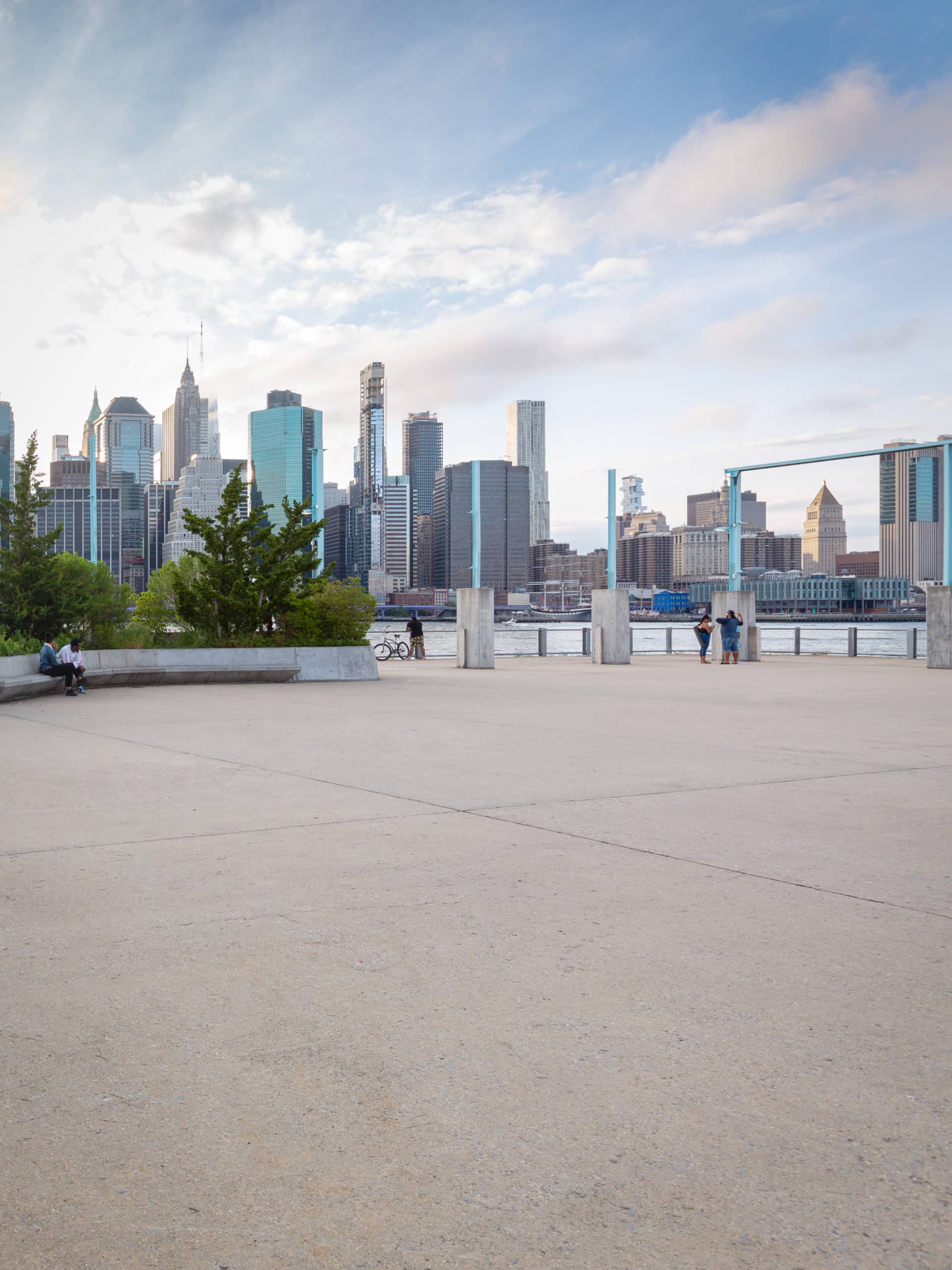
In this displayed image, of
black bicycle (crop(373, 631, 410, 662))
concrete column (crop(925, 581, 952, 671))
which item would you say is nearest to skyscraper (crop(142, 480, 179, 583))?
black bicycle (crop(373, 631, 410, 662))

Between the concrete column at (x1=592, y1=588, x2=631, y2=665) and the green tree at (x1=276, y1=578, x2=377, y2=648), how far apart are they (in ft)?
32.5

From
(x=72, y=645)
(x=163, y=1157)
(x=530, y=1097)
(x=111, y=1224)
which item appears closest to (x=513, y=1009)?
(x=530, y=1097)

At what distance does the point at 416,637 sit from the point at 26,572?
1533cm

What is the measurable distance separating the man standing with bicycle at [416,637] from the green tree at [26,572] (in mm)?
14260

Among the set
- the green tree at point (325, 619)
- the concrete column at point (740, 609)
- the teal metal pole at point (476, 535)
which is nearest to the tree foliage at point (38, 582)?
the green tree at point (325, 619)

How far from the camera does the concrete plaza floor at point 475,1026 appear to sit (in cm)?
250

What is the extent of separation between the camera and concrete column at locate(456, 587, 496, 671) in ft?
92.5

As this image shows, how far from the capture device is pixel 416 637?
34.2m

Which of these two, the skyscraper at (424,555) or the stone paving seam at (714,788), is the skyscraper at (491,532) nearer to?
the skyscraper at (424,555)

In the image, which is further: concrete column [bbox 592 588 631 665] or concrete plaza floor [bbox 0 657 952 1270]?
concrete column [bbox 592 588 631 665]

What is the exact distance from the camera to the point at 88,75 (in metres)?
22.9

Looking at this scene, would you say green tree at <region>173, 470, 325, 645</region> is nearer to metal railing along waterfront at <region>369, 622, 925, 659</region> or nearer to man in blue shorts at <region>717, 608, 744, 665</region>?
metal railing along waterfront at <region>369, 622, 925, 659</region>

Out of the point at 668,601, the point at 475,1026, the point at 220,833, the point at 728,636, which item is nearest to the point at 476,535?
the point at 728,636

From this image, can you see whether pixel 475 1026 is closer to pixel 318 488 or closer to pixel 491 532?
pixel 318 488
